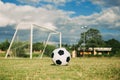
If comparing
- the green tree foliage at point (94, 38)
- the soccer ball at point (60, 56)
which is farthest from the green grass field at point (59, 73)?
the green tree foliage at point (94, 38)

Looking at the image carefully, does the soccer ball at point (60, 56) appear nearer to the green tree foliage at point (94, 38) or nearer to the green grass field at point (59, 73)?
the green grass field at point (59, 73)

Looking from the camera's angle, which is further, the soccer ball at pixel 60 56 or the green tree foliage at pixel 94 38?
→ the green tree foliage at pixel 94 38

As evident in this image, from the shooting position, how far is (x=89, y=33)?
341 ft

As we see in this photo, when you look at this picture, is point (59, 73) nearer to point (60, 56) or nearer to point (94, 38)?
point (60, 56)

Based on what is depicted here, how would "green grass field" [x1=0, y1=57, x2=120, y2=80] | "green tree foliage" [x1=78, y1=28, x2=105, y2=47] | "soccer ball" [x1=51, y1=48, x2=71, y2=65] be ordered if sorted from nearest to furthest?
"green grass field" [x1=0, y1=57, x2=120, y2=80]
"soccer ball" [x1=51, y1=48, x2=71, y2=65]
"green tree foliage" [x1=78, y1=28, x2=105, y2=47]

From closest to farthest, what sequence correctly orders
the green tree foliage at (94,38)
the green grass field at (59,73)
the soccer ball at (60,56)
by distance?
the green grass field at (59,73), the soccer ball at (60,56), the green tree foliage at (94,38)

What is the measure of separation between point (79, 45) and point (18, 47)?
54.4 metres

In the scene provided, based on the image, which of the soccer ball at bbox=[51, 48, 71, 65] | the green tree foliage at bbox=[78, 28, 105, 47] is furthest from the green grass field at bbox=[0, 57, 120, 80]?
the green tree foliage at bbox=[78, 28, 105, 47]

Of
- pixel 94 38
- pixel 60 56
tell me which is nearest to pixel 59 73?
pixel 60 56

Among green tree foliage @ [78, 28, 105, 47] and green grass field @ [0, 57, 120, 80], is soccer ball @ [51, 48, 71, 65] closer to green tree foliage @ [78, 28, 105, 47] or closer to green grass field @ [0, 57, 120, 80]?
green grass field @ [0, 57, 120, 80]

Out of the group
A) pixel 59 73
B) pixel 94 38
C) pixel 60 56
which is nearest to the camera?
pixel 59 73

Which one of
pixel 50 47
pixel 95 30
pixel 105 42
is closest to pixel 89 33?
pixel 95 30

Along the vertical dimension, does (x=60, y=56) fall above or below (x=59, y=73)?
above

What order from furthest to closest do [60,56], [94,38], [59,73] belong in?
[94,38], [60,56], [59,73]
